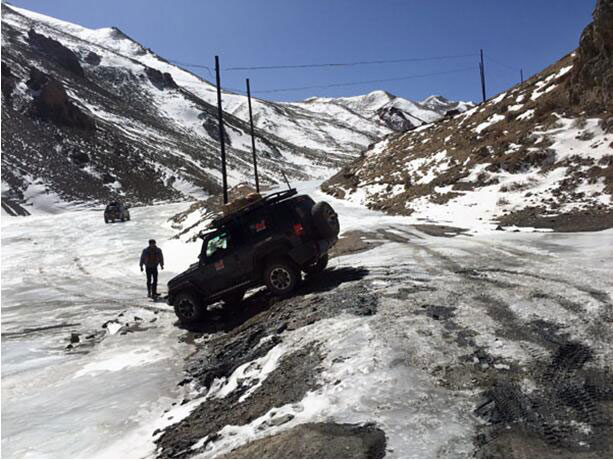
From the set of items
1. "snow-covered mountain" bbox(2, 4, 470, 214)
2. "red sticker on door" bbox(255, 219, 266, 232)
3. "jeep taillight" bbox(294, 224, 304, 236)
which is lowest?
"jeep taillight" bbox(294, 224, 304, 236)

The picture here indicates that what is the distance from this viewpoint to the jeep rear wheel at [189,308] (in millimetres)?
11352

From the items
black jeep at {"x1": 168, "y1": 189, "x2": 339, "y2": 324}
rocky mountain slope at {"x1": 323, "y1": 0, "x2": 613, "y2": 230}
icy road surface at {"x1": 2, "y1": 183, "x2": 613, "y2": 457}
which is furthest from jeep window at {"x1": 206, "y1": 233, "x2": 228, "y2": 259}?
rocky mountain slope at {"x1": 323, "y1": 0, "x2": 613, "y2": 230}

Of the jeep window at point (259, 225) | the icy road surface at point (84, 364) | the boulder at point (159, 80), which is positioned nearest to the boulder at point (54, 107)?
the boulder at point (159, 80)

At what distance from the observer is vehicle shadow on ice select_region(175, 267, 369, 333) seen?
10367 mm

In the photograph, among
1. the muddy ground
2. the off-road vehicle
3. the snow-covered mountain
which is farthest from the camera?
the snow-covered mountain

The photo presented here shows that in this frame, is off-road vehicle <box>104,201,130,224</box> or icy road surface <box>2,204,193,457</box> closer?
icy road surface <box>2,204,193,457</box>

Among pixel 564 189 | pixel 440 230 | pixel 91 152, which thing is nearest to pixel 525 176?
pixel 564 189

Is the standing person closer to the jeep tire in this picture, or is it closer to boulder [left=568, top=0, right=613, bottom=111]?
the jeep tire

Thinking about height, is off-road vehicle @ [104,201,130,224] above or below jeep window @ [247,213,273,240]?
above

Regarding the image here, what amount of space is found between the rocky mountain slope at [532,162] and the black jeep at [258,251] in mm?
9681

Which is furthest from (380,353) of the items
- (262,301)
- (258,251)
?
(262,301)

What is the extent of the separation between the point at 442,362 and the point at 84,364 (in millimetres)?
7270

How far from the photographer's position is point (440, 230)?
60.8 feet

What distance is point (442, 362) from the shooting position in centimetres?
557
